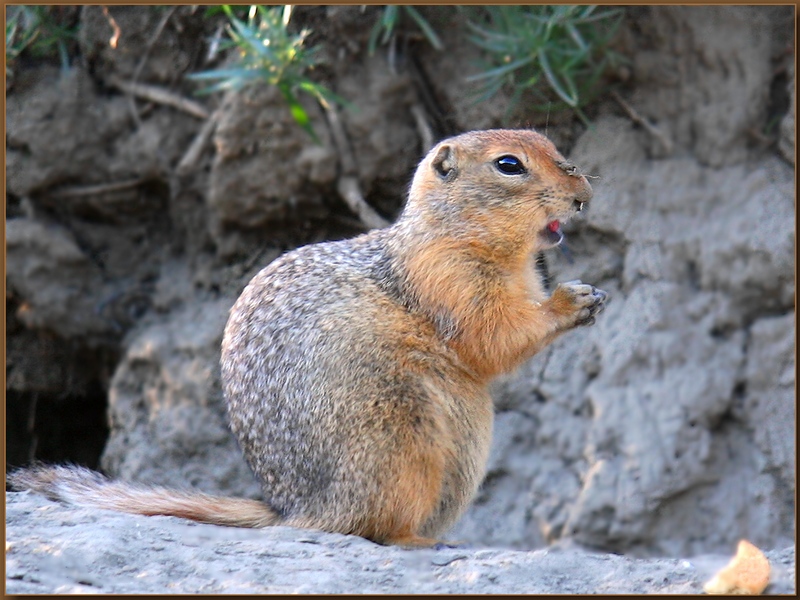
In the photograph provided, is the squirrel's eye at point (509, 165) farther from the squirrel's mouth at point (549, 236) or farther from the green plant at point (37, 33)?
the green plant at point (37, 33)

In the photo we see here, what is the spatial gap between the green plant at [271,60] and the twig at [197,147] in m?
0.54

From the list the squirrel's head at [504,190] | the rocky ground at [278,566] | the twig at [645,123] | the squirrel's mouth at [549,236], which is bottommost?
the rocky ground at [278,566]

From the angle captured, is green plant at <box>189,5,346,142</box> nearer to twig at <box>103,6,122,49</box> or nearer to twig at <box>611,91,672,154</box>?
twig at <box>103,6,122,49</box>

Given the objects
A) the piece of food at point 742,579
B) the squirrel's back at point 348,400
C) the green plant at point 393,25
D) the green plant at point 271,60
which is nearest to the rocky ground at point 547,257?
the green plant at point 393,25

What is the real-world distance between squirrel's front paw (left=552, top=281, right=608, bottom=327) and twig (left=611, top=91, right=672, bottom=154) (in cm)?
250

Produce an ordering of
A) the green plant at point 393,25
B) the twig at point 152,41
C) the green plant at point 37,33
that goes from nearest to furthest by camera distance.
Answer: the green plant at point 393,25 → the green plant at point 37,33 → the twig at point 152,41

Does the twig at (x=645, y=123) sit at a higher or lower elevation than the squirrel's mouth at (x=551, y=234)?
higher

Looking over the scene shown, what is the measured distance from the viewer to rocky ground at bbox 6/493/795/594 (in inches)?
125

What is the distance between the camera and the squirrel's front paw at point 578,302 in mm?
4137

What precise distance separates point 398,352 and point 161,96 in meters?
3.66

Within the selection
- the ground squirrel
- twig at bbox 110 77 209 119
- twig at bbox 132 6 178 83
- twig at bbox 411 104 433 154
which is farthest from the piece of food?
twig at bbox 132 6 178 83

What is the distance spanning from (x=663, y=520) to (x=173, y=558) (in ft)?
11.9

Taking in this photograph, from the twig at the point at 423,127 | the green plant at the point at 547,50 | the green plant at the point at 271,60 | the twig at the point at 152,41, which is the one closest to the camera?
the green plant at the point at 547,50

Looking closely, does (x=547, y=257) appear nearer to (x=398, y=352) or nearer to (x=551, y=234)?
(x=551, y=234)
